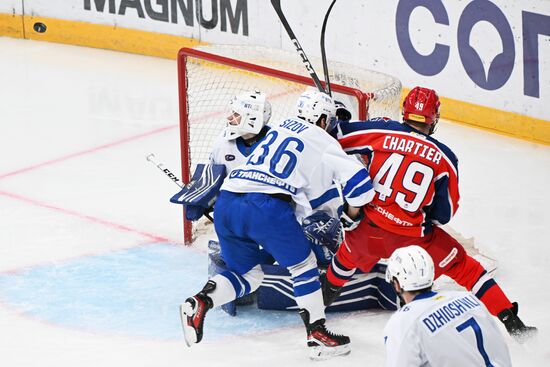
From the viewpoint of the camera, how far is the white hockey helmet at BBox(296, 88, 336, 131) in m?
4.05

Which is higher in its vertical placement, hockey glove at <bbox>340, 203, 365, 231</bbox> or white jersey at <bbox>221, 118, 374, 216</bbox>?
white jersey at <bbox>221, 118, 374, 216</bbox>

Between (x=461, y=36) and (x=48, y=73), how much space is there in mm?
3066

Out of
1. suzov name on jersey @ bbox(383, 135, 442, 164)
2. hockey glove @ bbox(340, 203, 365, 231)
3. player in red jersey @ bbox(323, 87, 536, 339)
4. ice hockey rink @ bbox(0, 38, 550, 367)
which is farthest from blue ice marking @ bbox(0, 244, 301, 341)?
suzov name on jersey @ bbox(383, 135, 442, 164)

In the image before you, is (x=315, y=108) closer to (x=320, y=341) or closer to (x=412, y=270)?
(x=320, y=341)

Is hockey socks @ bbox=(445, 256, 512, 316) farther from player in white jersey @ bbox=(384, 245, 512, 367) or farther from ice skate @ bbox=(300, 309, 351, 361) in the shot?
player in white jersey @ bbox=(384, 245, 512, 367)

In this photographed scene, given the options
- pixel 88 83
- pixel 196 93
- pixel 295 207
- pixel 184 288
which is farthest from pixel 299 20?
pixel 295 207

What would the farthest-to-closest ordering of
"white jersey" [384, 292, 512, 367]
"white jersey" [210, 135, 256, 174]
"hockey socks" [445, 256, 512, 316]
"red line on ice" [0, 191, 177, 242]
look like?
"red line on ice" [0, 191, 177, 242], "white jersey" [210, 135, 256, 174], "hockey socks" [445, 256, 512, 316], "white jersey" [384, 292, 512, 367]

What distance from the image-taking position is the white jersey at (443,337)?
9.05 ft

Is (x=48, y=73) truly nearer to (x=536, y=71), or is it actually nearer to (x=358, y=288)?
(x=536, y=71)

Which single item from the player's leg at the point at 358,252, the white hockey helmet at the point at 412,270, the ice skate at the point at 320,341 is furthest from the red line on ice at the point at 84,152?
the white hockey helmet at the point at 412,270

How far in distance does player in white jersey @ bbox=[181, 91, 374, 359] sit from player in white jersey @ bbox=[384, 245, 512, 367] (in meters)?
1.11

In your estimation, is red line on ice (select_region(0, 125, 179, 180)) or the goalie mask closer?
the goalie mask

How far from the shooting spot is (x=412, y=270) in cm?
288

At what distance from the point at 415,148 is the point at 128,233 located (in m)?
1.93
